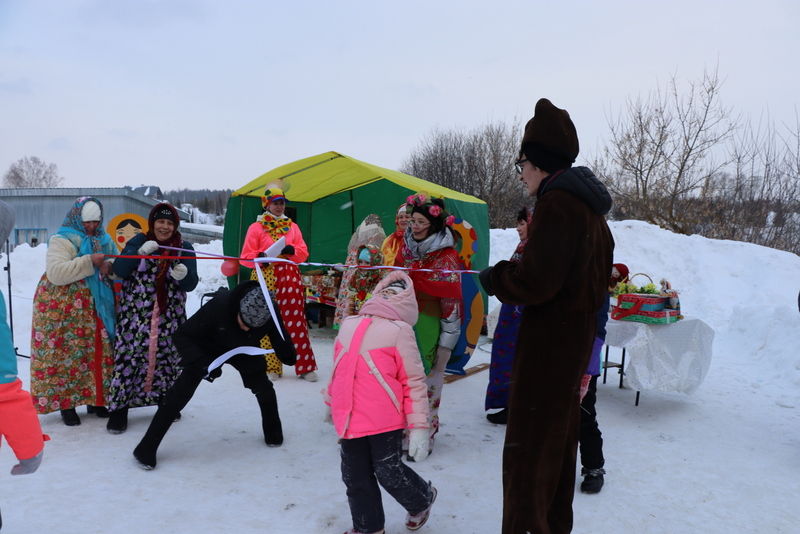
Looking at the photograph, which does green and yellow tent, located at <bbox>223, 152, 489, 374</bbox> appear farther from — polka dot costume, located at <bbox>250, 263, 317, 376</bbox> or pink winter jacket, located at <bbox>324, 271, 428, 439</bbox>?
pink winter jacket, located at <bbox>324, 271, 428, 439</bbox>

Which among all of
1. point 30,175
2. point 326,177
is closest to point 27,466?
point 326,177

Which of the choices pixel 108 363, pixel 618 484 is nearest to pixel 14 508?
pixel 108 363

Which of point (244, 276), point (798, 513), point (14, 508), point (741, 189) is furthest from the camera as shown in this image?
point (741, 189)

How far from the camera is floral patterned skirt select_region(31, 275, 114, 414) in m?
4.01

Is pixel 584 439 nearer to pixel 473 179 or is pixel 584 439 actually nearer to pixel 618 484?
pixel 618 484

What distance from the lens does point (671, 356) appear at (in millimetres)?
4758

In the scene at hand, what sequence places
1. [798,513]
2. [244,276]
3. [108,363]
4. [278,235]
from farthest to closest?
1. [244,276]
2. [278,235]
3. [108,363]
4. [798,513]

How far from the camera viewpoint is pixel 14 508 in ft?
9.46

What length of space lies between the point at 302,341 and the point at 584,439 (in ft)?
10.4

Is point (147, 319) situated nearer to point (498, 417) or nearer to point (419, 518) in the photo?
point (419, 518)

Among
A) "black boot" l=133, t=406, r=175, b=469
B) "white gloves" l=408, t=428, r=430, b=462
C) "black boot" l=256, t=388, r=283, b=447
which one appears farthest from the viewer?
"black boot" l=256, t=388, r=283, b=447

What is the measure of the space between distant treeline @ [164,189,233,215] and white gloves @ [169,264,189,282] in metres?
61.9

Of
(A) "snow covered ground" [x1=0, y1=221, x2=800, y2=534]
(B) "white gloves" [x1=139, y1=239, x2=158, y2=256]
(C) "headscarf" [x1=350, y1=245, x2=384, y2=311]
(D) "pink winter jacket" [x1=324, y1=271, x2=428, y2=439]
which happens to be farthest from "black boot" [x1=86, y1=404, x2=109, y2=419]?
(D) "pink winter jacket" [x1=324, y1=271, x2=428, y2=439]

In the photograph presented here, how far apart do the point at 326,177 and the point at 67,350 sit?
15.2ft
